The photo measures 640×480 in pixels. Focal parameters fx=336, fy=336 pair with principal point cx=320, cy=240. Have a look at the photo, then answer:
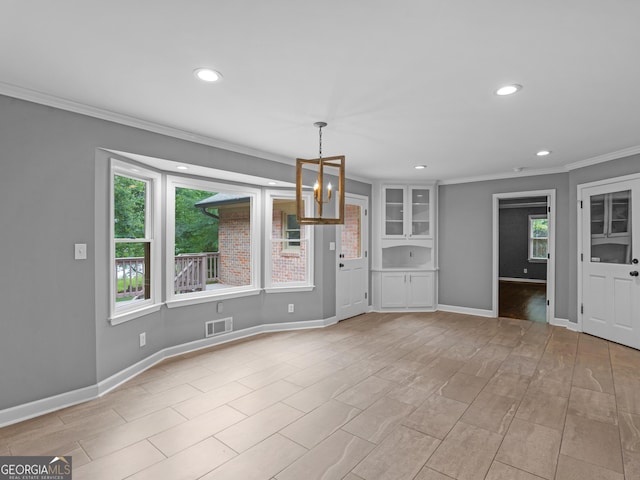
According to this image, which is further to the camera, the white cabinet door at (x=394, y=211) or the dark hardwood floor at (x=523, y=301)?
the white cabinet door at (x=394, y=211)

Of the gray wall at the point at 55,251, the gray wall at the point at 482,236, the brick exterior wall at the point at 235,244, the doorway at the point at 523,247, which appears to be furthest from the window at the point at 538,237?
the gray wall at the point at 55,251

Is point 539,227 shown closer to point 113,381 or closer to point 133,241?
point 133,241

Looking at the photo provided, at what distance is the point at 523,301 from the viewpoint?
24.1ft

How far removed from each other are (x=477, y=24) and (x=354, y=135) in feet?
6.29

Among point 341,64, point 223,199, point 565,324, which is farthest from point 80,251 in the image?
point 565,324

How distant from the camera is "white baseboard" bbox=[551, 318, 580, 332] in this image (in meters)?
5.02

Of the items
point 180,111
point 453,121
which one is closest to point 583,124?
point 453,121

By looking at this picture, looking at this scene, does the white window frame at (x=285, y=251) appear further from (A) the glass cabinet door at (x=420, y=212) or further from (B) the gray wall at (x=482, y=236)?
(B) the gray wall at (x=482, y=236)

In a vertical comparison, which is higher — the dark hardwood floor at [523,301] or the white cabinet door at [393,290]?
the white cabinet door at [393,290]

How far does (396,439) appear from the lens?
2.29 meters

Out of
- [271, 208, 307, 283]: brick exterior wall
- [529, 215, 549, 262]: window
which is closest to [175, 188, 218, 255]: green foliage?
[271, 208, 307, 283]: brick exterior wall

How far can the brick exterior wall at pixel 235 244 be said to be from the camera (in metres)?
4.77

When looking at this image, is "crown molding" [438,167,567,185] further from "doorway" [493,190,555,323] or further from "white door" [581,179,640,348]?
"doorway" [493,190,555,323]

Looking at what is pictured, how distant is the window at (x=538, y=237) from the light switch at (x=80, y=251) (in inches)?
427
